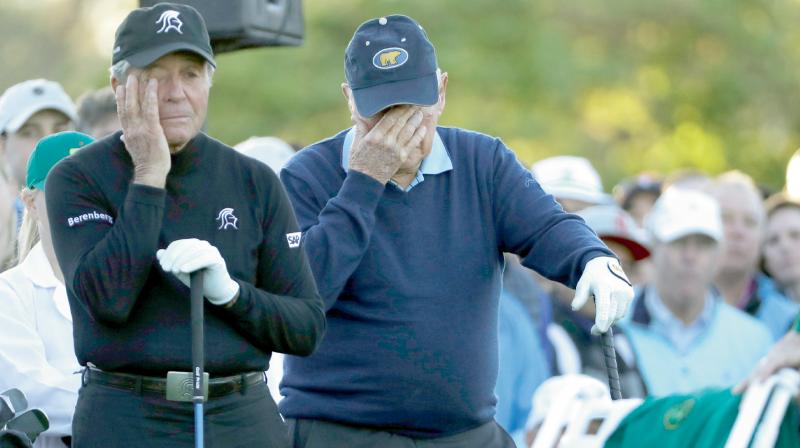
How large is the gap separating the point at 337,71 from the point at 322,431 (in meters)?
15.9

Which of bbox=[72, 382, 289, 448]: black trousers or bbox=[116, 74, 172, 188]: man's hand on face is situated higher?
bbox=[116, 74, 172, 188]: man's hand on face

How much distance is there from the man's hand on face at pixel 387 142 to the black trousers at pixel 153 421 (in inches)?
33.5

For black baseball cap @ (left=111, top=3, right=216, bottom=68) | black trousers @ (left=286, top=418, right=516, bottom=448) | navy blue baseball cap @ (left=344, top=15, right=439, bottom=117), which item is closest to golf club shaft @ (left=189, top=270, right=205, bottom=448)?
black baseball cap @ (left=111, top=3, right=216, bottom=68)

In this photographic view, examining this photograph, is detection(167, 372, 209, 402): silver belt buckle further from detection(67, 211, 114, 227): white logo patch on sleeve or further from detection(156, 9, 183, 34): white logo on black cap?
detection(156, 9, 183, 34): white logo on black cap

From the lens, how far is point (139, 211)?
430 centimetres

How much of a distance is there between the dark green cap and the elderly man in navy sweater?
0.85 meters

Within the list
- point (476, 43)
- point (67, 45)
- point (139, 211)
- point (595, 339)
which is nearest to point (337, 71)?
point (476, 43)

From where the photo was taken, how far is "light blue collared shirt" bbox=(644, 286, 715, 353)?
8.62 meters

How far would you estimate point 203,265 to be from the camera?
166 inches

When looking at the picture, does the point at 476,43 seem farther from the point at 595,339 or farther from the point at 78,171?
the point at 78,171

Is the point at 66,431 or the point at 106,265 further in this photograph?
the point at 66,431

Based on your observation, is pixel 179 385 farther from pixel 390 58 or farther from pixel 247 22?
pixel 247 22

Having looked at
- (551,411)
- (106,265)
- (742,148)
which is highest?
(106,265)

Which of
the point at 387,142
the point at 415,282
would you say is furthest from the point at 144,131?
the point at 415,282
